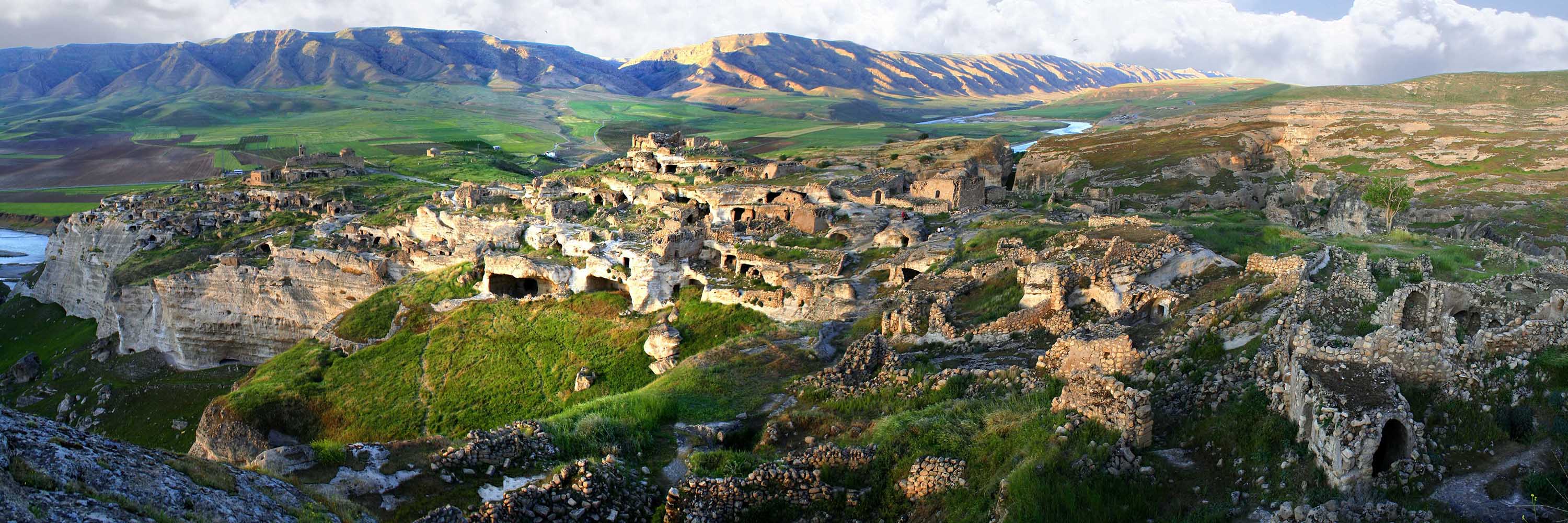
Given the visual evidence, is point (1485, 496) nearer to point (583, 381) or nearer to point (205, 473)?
point (205, 473)

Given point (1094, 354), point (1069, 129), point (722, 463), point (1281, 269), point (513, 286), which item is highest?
point (1281, 269)

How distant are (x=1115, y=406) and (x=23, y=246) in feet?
363

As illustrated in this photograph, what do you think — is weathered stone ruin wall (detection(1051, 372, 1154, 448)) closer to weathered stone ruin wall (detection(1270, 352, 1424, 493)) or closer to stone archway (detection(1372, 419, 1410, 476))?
weathered stone ruin wall (detection(1270, 352, 1424, 493))

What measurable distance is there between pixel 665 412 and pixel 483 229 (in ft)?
97.3

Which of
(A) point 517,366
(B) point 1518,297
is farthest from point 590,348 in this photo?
(B) point 1518,297

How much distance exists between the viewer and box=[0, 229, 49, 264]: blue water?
74375mm

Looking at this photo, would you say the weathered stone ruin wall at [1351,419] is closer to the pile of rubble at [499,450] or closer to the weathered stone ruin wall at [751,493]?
the weathered stone ruin wall at [751,493]

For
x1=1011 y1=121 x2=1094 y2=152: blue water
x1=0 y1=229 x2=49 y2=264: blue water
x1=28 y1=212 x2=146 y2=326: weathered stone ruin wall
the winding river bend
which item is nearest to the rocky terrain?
x1=28 y1=212 x2=146 y2=326: weathered stone ruin wall

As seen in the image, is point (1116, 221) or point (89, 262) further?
point (89, 262)

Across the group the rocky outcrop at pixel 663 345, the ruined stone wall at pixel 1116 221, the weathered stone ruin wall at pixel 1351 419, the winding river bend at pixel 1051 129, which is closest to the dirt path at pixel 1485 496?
the weathered stone ruin wall at pixel 1351 419

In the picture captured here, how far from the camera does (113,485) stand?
7.23 meters

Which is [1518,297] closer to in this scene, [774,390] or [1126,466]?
[1126,466]

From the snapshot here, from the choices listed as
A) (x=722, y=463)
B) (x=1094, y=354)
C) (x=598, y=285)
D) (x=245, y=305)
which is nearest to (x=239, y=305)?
(x=245, y=305)

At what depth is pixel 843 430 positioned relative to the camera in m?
14.3
